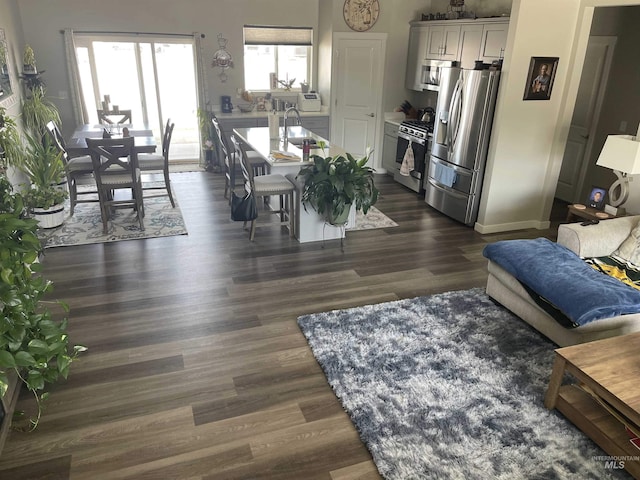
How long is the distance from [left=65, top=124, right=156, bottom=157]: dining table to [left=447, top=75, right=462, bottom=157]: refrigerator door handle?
11.0 feet

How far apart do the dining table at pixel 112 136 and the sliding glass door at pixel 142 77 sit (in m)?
1.31

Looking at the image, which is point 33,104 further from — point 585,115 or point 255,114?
point 585,115

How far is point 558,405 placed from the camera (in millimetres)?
2680

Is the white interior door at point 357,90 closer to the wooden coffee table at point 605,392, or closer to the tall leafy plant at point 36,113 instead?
the tall leafy plant at point 36,113

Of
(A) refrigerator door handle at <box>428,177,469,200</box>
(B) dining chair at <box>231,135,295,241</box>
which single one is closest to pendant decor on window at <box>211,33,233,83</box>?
(B) dining chair at <box>231,135,295,241</box>

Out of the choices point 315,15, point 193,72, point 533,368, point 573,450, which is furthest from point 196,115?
point 573,450

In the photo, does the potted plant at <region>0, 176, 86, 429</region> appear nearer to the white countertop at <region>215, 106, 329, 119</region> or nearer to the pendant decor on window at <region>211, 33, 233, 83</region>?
the white countertop at <region>215, 106, 329, 119</region>

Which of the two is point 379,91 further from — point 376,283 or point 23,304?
point 23,304

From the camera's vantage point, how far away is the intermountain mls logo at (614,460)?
2277mm

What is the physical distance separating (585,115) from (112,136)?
18.8ft

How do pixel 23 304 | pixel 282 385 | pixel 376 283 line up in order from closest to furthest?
pixel 23 304
pixel 282 385
pixel 376 283

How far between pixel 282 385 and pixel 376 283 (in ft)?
5.02

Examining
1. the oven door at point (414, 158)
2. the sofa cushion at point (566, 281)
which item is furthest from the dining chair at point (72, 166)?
the sofa cushion at point (566, 281)

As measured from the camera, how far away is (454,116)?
531 cm
